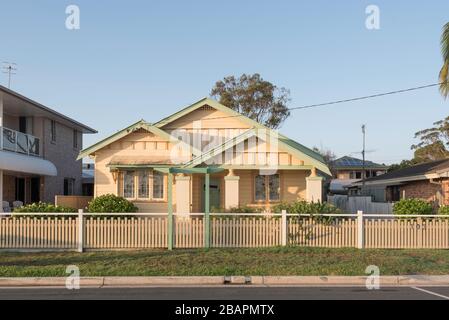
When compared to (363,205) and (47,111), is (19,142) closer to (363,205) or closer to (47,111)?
(47,111)

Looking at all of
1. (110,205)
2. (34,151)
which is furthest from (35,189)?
(110,205)

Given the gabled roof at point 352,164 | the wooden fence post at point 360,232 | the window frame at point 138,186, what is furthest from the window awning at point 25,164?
the gabled roof at point 352,164

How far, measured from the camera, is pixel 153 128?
23.0 metres

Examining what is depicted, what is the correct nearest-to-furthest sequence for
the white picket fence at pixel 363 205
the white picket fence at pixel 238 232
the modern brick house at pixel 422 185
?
the white picket fence at pixel 238 232, the modern brick house at pixel 422 185, the white picket fence at pixel 363 205

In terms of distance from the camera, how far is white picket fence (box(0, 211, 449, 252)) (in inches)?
642

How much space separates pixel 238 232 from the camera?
16.7 m

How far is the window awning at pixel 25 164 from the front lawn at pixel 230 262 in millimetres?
6659

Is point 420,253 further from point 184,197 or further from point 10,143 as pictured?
point 10,143

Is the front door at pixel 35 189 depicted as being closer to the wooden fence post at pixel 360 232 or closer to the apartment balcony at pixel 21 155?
the apartment balcony at pixel 21 155

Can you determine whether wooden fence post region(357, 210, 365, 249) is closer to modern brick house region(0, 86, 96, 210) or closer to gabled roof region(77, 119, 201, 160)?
gabled roof region(77, 119, 201, 160)

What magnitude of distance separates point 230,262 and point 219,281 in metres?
1.67

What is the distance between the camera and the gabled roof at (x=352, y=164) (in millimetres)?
74975

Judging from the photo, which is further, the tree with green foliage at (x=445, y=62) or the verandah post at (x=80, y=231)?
the tree with green foliage at (x=445, y=62)
